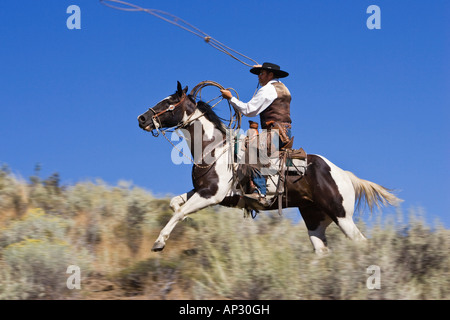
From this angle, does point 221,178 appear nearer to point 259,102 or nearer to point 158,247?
point 259,102

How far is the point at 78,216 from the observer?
433 inches

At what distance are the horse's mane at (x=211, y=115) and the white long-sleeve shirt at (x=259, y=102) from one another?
0.52 metres

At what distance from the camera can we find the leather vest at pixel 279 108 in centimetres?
874

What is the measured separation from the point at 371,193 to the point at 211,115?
282 cm

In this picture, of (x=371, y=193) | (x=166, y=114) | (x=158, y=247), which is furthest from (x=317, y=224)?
(x=166, y=114)

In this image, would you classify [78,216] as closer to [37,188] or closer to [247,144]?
[37,188]

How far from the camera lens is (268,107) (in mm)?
8828

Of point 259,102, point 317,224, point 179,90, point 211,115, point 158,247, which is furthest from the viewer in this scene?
point 317,224

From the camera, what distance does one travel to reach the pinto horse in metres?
8.67

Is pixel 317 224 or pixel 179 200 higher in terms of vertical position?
pixel 179 200

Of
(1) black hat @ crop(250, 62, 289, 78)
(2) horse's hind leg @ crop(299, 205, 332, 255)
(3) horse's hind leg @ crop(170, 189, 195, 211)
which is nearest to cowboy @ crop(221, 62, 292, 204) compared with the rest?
(1) black hat @ crop(250, 62, 289, 78)

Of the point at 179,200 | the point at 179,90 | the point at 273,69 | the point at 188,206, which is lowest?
the point at 188,206

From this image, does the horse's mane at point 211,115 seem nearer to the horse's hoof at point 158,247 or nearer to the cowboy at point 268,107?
the cowboy at point 268,107
